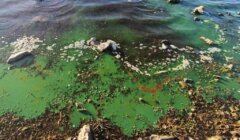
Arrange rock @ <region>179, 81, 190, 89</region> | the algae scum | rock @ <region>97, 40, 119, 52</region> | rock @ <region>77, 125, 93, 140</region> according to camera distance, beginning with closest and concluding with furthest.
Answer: rock @ <region>77, 125, 93, 140</region>
the algae scum
rock @ <region>179, 81, 190, 89</region>
rock @ <region>97, 40, 119, 52</region>

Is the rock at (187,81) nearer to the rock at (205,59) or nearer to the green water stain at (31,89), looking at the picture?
the rock at (205,59)

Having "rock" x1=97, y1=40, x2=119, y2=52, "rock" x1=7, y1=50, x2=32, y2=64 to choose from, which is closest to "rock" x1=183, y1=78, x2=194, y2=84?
"rock" x1=97, y1=40, x2=119, y2=52

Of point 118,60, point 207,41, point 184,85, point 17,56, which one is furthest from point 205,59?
point 17,56

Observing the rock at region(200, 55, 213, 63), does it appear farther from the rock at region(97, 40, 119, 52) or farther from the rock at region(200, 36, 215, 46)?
the rock at region(97, 40, 119, 52)

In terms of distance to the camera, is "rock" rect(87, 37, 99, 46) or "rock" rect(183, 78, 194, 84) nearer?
"rock" rect(183, 78, 194, 84)

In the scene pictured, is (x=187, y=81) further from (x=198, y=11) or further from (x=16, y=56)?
(x=16, y=56)

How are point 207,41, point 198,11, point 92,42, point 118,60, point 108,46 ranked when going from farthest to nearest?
point 198,11
point 207,41
point 92,42
point 108,46
point 118,60

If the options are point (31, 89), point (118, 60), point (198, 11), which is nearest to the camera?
point (31, 89)
